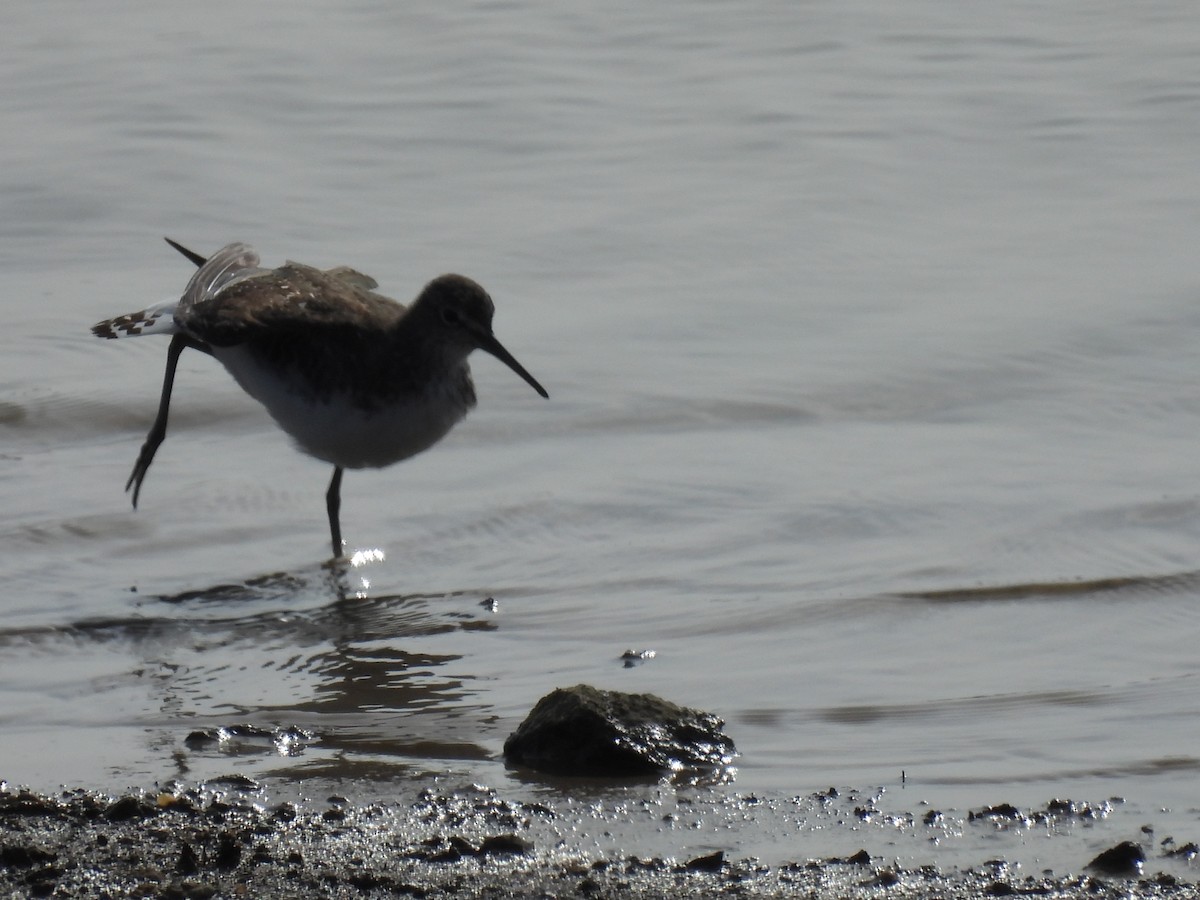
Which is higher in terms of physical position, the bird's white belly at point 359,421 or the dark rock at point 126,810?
the bird's white belly at point 359,421

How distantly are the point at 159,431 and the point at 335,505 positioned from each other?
75 centimetres

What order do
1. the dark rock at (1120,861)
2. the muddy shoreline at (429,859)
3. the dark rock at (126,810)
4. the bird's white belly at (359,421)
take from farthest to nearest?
the bird's white belly at (359,421) → the dark rock at (126,810) → the dark rock at (1120,861) → the muddy shoreline at (429,859)

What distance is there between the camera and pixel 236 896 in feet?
12.1

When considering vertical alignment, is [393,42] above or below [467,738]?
above

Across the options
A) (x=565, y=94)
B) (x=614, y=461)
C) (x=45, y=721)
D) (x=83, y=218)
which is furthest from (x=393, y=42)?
(x=45, y=721)

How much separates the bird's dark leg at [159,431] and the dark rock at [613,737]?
2754 millimetres

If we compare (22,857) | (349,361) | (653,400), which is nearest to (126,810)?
(22,857)

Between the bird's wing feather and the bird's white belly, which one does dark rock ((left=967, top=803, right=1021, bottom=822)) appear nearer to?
the bird's white belly

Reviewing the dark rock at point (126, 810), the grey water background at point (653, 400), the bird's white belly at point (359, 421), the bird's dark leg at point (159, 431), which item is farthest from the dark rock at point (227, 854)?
the bird's dark leg at point (159, 431)

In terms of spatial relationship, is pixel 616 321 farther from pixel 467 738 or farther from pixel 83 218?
pixel 467 738

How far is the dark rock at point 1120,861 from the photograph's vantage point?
391 cm

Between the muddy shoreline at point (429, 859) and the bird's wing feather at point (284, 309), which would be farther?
the bird's wing feather at point (284, 309)

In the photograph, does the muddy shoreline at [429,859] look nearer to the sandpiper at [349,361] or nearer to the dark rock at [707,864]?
the dark rock at [707,864]

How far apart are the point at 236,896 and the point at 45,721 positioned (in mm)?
1556
